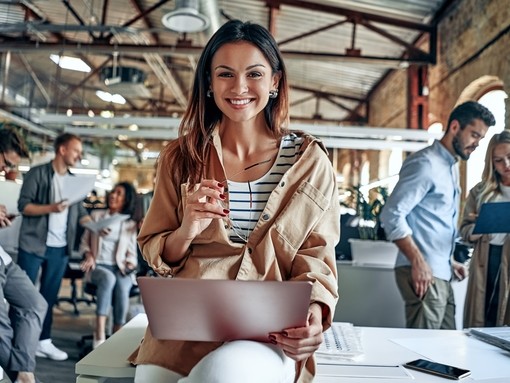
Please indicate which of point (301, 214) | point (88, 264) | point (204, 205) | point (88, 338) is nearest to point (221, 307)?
point (204, 205)

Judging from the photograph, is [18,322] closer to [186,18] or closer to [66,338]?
[66,338]

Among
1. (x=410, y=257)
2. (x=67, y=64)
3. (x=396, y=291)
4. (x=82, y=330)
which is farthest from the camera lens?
(x=67, y=64)

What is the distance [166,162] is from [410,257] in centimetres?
144

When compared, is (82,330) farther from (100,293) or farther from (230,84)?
(230,84)

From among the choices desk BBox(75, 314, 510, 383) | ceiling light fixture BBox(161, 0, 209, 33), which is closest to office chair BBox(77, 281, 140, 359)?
desk BBox(75, 314, 510, 383)

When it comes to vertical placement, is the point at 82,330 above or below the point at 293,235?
below

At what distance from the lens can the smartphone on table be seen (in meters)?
1.13

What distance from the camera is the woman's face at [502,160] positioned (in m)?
2.53

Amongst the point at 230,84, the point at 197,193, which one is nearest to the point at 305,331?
the point at 197,193

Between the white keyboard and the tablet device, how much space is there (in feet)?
3.34

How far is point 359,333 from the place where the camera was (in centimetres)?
149

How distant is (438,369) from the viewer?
1163mm

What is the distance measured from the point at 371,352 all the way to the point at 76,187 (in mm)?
2881

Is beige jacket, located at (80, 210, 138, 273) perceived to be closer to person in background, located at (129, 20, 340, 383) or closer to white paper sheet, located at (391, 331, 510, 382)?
person in background, located at (129, 20, 340, 383)
